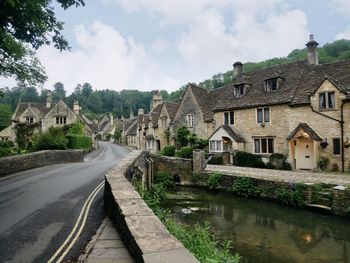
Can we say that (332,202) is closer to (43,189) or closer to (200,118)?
(43,189)

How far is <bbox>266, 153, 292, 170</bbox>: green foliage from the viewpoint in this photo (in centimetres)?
2769

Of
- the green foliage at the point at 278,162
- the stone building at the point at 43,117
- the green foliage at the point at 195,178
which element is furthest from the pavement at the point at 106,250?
the stone building at the point at 43,117

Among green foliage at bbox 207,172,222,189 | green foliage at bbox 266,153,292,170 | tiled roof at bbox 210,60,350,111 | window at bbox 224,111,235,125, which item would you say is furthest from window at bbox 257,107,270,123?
green foliage at bbox 207,172,222,189

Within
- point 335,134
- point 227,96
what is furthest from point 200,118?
point 335,134

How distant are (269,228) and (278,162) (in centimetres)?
1362

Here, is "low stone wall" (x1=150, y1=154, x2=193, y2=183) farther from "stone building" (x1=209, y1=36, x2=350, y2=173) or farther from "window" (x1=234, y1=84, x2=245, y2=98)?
"window" (x1=234, y1=84, x2=245, y2=98)

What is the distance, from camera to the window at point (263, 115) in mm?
29855

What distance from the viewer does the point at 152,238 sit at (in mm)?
5156

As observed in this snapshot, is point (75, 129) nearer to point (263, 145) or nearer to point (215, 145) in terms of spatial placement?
point (215, 145)

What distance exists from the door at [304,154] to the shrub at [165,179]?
11.5 m

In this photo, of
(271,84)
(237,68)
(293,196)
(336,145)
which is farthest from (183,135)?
(293,196)

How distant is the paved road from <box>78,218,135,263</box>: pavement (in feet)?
0.95

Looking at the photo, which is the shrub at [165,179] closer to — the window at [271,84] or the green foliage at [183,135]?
the green foliage at [183,135]

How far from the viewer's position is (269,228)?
616 inches
